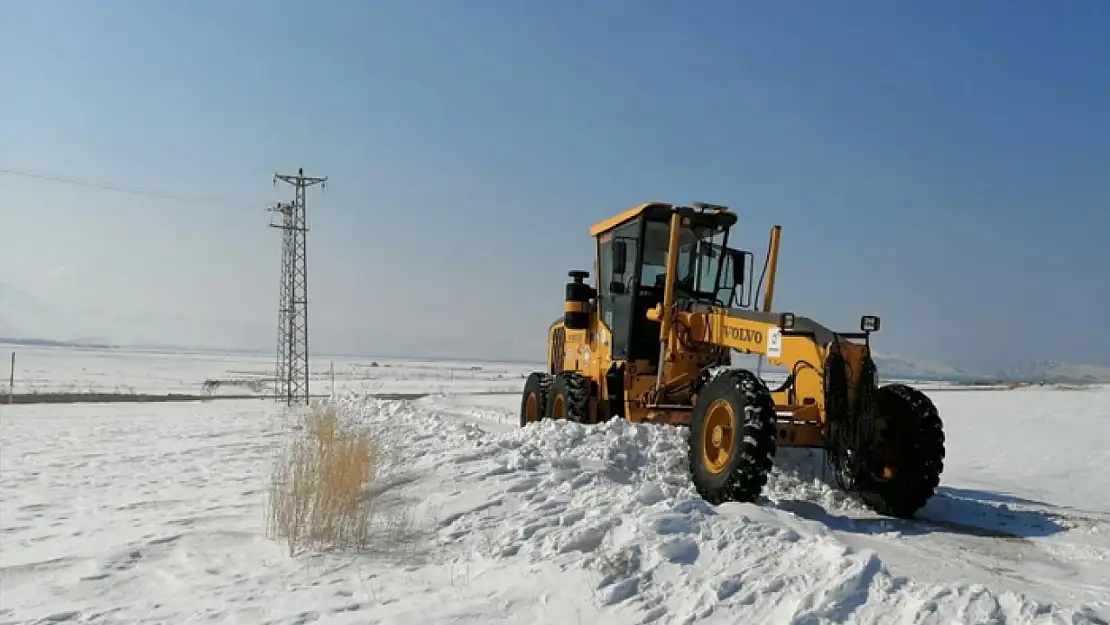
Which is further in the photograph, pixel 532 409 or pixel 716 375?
pixel 532 409

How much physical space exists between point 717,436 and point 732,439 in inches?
17.4

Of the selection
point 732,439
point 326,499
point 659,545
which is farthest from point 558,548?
point 732,439

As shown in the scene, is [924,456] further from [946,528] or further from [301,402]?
[301,402]

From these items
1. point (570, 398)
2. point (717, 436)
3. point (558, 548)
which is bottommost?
point (558, 548)

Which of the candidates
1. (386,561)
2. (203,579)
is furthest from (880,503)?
(203,579)

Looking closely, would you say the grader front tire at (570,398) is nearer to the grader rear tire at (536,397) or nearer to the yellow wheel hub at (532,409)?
the grader rear tire at (536,397)

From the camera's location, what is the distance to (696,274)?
958cm

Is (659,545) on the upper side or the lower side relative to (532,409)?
lower

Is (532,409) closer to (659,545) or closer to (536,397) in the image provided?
(536,397)

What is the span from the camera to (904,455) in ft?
22.4

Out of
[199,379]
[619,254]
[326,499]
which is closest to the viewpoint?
[326,499]

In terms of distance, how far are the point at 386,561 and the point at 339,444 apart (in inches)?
88.1

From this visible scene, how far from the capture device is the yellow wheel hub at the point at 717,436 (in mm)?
6766

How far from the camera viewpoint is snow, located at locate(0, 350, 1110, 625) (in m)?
3.96
